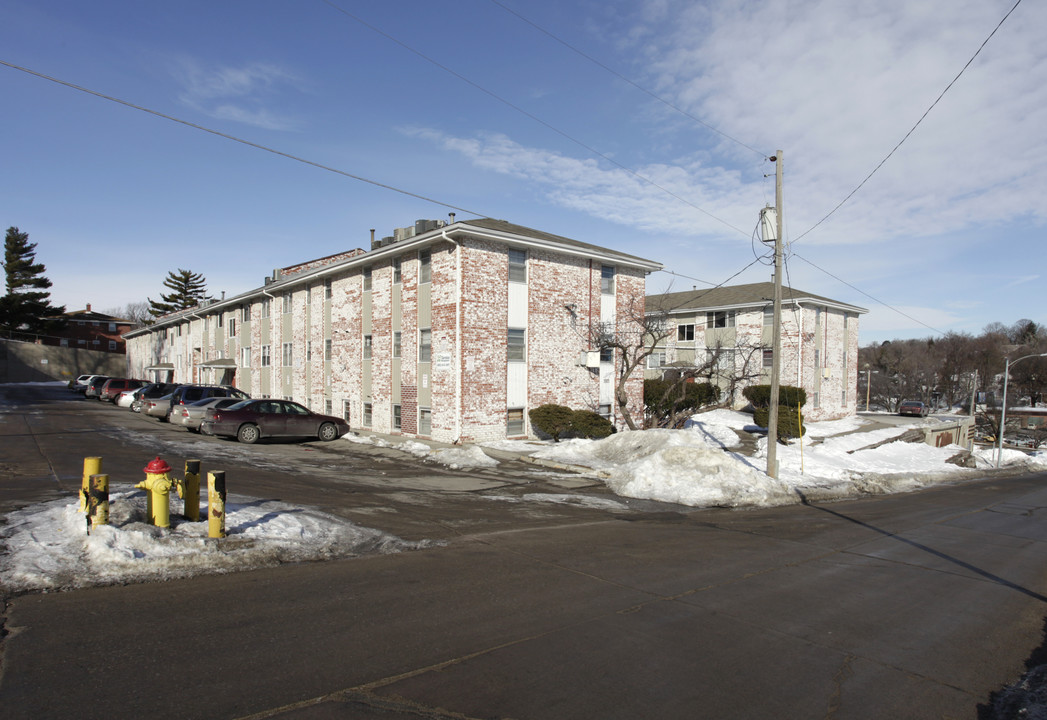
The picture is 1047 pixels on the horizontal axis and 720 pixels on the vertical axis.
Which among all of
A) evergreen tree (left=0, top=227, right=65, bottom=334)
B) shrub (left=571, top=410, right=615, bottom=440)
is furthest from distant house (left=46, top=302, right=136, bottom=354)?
shrub (left=571, top=410, right=615, bottom=440)

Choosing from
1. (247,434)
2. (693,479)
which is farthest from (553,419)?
(247,434)

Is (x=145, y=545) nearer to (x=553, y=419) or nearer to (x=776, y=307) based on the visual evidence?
(x=776, y=307)

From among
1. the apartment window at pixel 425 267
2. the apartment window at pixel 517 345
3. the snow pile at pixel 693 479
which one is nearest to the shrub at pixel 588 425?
the apartment window at pixel 517 345

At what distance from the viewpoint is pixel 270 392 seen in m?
35.0

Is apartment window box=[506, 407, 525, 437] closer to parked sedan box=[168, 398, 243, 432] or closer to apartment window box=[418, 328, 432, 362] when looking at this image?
apartment window box=[418, 328, 432, 362]

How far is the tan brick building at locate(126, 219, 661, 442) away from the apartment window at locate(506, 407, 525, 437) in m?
0.05

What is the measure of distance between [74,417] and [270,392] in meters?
9.26

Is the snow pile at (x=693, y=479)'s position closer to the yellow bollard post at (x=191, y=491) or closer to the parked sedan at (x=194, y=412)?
the yellow bollard post at (x=191, y=491)

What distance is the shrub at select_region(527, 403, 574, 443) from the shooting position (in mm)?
21891

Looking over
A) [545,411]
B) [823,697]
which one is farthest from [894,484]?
[823,697]

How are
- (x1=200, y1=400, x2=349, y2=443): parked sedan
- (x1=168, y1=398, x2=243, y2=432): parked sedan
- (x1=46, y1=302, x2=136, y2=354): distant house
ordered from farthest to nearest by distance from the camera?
(x1=46, y1=302, x2=136, y2=354): distant house, (x1=168, y1=398, x2=243, y2=432): parked sedan, (x1=200, y1=400, x2=349, y2=443): parked sedan

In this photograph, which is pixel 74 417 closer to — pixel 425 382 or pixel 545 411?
pixel 425 382

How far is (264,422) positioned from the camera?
69.6ft

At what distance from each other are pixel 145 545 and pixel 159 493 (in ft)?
2.54
